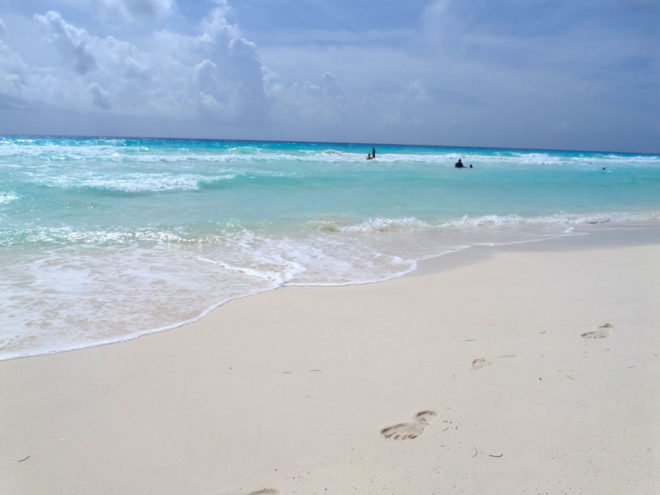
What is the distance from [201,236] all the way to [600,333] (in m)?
6.41

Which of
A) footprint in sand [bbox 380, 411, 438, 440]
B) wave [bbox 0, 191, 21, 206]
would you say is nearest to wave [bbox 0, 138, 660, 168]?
wave [bbox 0, 191, 21, 206]

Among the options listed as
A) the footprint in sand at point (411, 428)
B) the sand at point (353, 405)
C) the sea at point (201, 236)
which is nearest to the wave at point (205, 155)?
the sea at point (201, 236)

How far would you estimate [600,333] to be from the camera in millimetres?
3662

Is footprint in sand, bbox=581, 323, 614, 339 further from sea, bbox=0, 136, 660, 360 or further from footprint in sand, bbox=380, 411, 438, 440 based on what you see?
sea, bbox=0, 136, 660, 360

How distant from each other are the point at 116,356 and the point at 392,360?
212cm

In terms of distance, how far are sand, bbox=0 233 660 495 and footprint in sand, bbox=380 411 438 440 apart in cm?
1

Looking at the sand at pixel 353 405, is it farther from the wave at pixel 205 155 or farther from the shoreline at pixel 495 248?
the wave at pixel 205 155

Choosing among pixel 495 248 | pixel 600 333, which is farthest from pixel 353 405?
pixel 495 248

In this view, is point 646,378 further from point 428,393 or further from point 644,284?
point 644,284

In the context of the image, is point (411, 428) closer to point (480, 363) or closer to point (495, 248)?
point (480, 363)

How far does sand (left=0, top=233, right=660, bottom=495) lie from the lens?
82.3 inches

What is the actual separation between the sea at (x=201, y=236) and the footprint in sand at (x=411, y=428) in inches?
95.2

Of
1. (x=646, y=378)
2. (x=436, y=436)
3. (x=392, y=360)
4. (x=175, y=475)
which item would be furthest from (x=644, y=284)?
(x=175, y=475)

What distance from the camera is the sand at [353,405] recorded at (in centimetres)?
209
